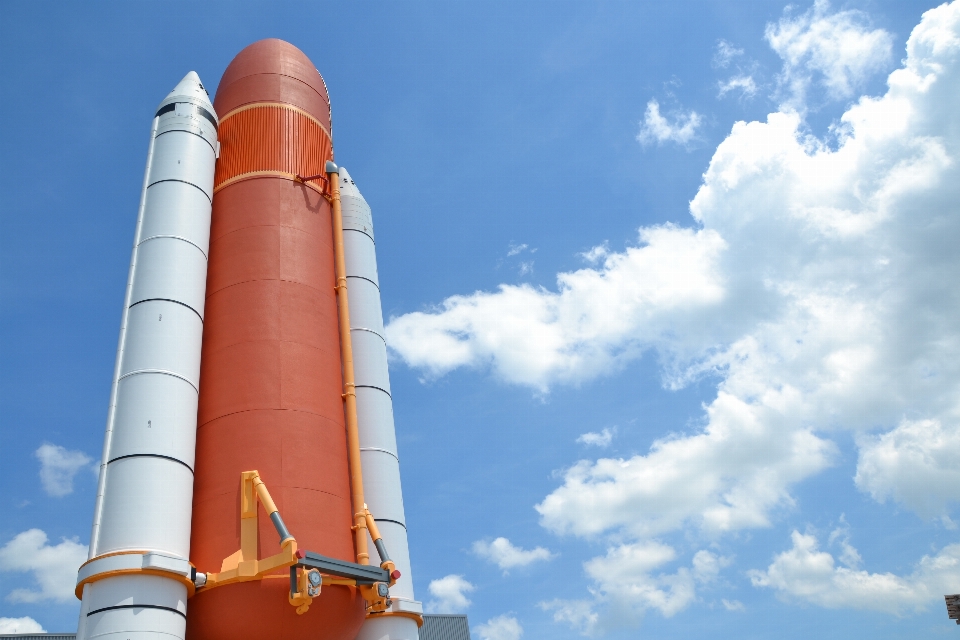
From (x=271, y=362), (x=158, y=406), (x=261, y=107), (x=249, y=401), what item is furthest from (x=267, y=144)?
(x=158, y=406)

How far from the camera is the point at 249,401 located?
14039 millimetres

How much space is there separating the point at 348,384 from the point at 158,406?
3.71 meters

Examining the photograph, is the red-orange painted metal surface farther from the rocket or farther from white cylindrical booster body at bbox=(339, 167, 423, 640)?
white cylindrical booster body at bbox=(339, 167, 423, 640)

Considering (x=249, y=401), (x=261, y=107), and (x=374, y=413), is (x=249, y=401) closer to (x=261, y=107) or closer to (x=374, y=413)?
(x=374, y=413)

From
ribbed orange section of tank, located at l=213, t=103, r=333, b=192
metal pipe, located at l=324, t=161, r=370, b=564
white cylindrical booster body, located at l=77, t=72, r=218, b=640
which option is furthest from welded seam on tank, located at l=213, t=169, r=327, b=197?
metal pipe, located at l=324, t=161, r=370, b=564

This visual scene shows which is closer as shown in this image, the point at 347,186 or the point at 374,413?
the point at 374,413

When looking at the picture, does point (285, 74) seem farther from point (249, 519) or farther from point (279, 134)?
point (249, 519)

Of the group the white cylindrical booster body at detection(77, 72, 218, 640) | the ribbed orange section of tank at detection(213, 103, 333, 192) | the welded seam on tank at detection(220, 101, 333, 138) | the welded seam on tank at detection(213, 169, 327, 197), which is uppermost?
the welded seam on tank at detection(220, 101, 333, 138)

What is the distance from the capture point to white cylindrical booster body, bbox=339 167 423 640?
14.5 m

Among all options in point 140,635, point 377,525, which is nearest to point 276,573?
point 140,635

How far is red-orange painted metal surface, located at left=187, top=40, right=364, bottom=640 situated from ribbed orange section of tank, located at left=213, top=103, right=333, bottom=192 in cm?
3

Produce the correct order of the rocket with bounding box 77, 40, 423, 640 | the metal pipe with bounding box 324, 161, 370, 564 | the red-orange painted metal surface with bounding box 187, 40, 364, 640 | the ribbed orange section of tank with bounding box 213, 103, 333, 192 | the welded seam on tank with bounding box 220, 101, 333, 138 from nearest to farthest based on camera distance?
the rocket with bounding box 77, 40, 423, 640, the red-orange painted metal surface with bounding box 187, 40, 364, 640, the metal pipe with bounding box 324, 161, 370, 564, the ribbed orange section of tank with bounding box 213, 103, 333, 192, the welded seam on tank with bounding box 220, 101, 333, 138

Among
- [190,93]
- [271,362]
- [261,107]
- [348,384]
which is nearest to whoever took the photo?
[271,362]

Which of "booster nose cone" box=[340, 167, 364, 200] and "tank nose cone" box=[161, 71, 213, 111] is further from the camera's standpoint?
"booster nose cone" box=[340, 167, 364, 200]
